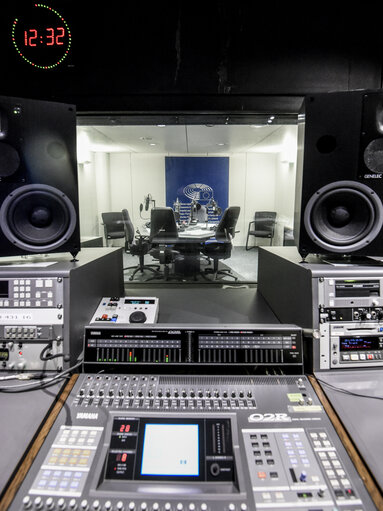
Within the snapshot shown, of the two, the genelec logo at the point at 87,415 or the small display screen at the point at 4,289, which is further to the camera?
the small display screen at the point at 4,289

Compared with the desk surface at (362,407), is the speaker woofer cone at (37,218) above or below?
above

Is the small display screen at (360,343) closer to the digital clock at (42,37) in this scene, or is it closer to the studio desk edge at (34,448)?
the studio desk edge at (34,448)

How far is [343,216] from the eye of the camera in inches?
43.8

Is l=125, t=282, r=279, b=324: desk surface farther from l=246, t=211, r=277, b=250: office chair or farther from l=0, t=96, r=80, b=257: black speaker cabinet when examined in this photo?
l=246, t=211, r=277, b=250: office chair

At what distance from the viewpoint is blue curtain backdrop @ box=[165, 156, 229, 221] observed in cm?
529

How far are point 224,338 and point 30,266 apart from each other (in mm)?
701

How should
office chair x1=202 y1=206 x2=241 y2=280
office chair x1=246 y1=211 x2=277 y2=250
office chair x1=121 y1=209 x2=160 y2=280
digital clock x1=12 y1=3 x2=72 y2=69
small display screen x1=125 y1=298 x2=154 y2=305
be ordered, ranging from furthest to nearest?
office chair x1=246 y1=211 x2=277 y2=250 → office chair x1=121 y1=209 x2=160 y2=280 → office chair x1=202 y1=206 x2=241 y2=280 → digital clock x1=12 y1=3 x2=72 y2=69 → small display screen x1=125 y1=298 x2=154 y2=305

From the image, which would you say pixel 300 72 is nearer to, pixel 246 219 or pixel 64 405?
pixel 64 405

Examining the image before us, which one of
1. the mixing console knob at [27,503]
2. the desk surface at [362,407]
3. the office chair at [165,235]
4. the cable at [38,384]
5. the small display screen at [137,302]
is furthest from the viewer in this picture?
the office chair at [165,235]

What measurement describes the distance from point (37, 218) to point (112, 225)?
3.96m

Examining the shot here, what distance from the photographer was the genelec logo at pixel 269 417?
78cm

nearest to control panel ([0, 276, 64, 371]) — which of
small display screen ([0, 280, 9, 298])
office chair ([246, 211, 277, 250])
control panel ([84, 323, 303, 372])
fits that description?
small display screen ([0, 280, 9, 298])

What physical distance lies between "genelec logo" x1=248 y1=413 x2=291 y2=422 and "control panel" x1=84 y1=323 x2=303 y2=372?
0.63ft

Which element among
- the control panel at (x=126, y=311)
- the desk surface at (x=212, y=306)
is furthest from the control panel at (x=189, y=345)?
the desk surface at (x=212, y=306)
